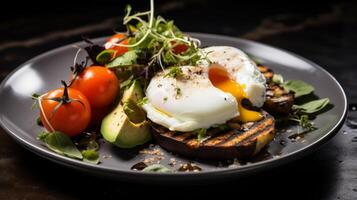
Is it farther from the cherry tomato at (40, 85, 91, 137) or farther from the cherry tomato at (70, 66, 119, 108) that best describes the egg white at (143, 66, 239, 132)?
the cherry tomato at (40, 85, 91, 137)

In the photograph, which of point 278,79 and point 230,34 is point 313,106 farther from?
point 230,34

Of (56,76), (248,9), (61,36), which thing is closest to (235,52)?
(56,76)

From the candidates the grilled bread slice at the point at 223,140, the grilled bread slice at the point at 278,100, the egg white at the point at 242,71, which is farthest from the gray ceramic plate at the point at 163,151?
the egg white at the point at 242,71

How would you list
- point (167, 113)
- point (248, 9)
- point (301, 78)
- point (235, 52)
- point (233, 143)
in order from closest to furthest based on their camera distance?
1. point (233, 143)
2. point (167, 113)
3. point (235, 52)
4. point (301, 78)
5. point (248, 9)

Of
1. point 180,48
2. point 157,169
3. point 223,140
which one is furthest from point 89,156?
point 180,48

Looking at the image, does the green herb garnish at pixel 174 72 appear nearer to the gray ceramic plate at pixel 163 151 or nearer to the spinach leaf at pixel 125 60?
the spinach leaf at pixel 125 60

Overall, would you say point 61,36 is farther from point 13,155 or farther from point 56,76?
point 13,155

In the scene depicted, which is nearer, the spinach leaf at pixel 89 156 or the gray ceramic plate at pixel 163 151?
the gray ceramic plate at pixel 163 151
